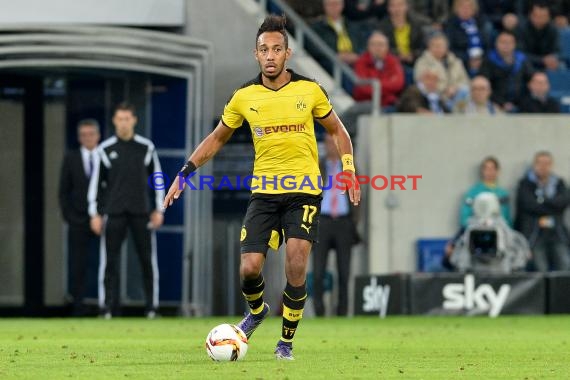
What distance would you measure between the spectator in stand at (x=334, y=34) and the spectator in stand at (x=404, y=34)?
49 cm

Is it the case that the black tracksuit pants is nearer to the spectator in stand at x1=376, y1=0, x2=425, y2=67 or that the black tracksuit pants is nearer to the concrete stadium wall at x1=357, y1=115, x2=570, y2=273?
the concrete stadium wall at x1=357, y1=115, x2=570, y2=273

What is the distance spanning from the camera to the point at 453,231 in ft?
71.6

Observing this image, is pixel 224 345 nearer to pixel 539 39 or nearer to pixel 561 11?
pixel 539 39

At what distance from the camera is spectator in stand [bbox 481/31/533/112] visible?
2273 centimetres

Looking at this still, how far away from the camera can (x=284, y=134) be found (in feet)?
37.7

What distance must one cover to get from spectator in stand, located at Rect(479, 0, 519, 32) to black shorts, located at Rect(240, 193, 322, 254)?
1300 cm

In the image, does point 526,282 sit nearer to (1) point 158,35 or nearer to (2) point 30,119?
(1) point 158,35

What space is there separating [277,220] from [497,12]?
1409 centimetres

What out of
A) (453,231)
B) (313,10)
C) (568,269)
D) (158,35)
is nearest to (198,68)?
(158,35)

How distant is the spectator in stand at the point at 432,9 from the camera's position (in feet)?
79.4

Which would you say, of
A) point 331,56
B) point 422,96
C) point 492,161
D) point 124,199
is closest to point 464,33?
point 422,96

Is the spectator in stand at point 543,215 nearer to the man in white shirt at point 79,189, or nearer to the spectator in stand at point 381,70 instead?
the spectator in stand at point 381,70

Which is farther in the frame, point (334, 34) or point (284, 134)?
point (334, 34)

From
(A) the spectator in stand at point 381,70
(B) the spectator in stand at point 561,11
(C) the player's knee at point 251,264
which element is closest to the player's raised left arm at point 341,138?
(C) the player's knee at point 251,264
